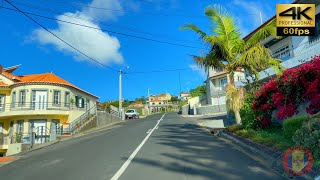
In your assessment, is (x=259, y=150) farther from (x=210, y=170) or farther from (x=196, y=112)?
(x=196, y=112)

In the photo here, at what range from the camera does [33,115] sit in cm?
3822

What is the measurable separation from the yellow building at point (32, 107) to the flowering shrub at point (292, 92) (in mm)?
26577

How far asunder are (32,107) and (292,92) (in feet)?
105

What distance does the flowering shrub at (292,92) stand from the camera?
1147cm

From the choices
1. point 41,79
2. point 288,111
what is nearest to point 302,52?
point 288,111

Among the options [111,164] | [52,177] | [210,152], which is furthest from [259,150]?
[52,177]

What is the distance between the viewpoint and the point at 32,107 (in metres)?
38.1

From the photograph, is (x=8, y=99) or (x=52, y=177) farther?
(x=8, y=99)

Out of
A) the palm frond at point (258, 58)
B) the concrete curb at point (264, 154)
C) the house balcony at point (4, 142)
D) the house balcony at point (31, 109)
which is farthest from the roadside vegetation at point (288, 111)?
the house balcony at point (4, 142)

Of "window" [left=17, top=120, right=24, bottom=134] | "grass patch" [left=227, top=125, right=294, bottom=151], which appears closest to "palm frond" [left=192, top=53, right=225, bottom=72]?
"grass patch" [left=227, top=125, right=294, bottom=151]

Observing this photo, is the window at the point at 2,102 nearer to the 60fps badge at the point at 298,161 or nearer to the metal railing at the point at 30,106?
the metal railing at the point at 30,106

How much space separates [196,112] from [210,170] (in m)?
48.3

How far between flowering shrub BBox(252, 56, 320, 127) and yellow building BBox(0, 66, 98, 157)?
2658 cm

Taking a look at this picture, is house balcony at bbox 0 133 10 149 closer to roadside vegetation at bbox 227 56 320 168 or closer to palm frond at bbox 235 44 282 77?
roadside vegetation at bbox 227 56 320 168
